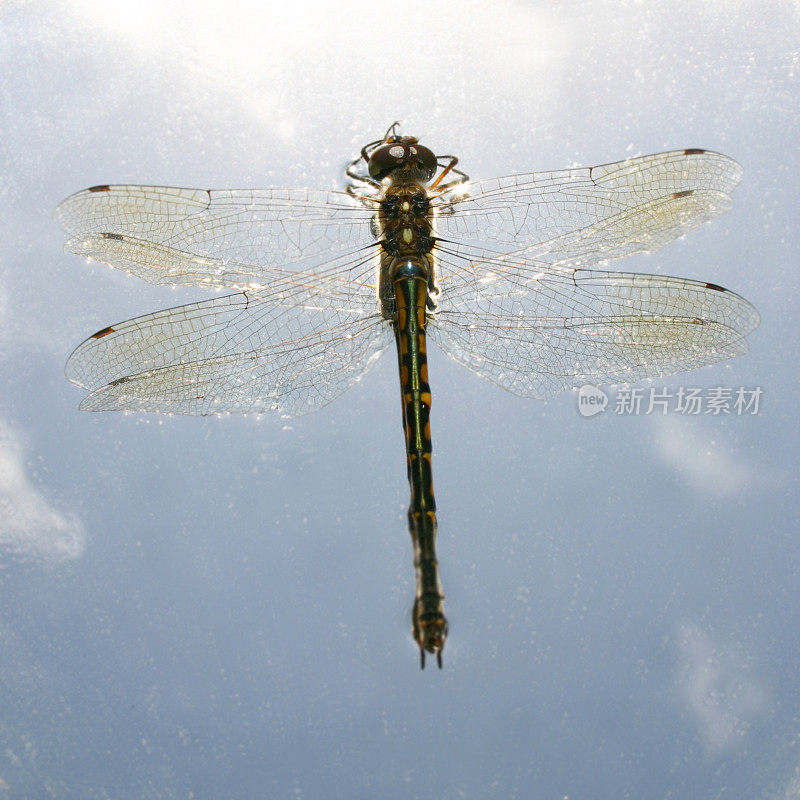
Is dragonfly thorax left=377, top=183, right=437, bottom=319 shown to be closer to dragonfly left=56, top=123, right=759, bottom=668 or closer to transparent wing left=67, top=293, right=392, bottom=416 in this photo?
dragonfly left=56, top=123, right=759, bottom=668

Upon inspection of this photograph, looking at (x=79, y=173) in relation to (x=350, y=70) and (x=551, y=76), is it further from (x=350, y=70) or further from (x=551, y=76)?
(x=551, y=76)

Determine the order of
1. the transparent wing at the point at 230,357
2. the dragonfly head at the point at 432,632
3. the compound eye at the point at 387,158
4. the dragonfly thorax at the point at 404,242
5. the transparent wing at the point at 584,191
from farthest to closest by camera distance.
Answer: the compound eye at the point at 387,158 < the dragonfly thorax at the point at 404,242 < the transparent wing at the point at 584,191 < the transparent wing at the point at 230,357 < the dragonfly head at the point at 432,632

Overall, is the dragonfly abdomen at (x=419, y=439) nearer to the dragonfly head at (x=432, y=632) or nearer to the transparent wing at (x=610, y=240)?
the dragonfly head at (x=432, y=632)

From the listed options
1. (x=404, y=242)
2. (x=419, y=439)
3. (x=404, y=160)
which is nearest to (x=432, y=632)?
(x=419, y=439)

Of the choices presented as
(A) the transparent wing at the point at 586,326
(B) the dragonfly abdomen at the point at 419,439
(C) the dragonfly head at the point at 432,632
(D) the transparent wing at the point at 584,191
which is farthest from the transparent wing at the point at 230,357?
(C) the dragonfly head at the point at 432,632

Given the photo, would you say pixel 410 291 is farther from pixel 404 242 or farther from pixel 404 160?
pixel 404 160

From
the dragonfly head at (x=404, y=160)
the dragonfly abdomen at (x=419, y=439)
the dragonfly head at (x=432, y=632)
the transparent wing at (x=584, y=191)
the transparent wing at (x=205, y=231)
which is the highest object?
the dragonfly head at (x=404, y=160)

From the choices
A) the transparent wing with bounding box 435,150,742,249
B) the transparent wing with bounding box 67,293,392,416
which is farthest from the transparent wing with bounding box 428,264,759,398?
the transparent wing with bounding box 67,293,392,416
